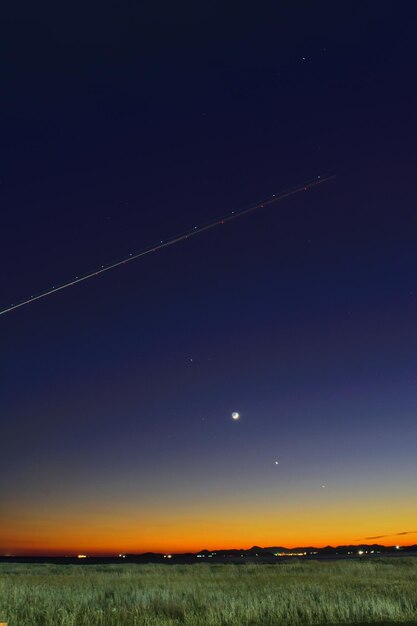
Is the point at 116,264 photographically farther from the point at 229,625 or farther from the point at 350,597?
the point at 350,597

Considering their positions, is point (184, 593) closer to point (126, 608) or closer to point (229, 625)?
point (126, 608)

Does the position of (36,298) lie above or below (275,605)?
above

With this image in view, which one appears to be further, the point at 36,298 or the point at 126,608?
the point at 126,608

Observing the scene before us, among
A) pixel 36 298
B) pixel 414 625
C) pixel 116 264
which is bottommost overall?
pixel 414 625

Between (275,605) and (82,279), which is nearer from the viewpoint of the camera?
(82,279)

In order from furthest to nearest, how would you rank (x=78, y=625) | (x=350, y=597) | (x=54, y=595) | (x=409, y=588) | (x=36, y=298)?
1. (x=409, y=588)
2. (x=54, y=595)
3. (x=350, y=597)
4. (x=78, y=625)
5. (x=36, y=298)

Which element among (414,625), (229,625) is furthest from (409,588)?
(229,625)

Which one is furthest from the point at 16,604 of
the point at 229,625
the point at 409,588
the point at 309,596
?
the point at 409,588

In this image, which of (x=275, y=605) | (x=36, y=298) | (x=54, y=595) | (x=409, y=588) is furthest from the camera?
(x=409, y=588)

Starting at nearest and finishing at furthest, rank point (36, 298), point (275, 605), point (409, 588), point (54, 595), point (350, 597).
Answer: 1. point (36, 298)
2. point (275, 605)
3. point (350, 597)
4. point (54, 595)
5. point (409, 588)
